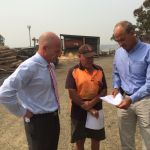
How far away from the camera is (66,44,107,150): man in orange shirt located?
5.21 m

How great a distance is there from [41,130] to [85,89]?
1.31m

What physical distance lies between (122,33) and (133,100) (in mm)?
859

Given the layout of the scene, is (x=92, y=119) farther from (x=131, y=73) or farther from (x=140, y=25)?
(x=140, y=25)

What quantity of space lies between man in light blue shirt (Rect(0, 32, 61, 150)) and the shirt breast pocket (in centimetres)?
121

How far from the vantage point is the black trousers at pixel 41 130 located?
13.4ft

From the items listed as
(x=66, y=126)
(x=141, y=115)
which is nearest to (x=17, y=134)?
(x=66, y=126)

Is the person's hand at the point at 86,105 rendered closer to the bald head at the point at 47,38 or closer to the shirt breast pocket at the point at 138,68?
the shirt breast pocket at the point at 138,68

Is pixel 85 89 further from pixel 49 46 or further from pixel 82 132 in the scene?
pixel 49 46

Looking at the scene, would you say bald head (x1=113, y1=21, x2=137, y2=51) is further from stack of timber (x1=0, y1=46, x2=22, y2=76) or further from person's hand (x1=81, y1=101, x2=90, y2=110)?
stack of timber (x1=0, y1=46, x2=22, y2=76)

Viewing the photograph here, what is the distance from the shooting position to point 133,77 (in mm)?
4898

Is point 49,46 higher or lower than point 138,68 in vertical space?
higher

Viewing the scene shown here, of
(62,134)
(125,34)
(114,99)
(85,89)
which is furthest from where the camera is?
(62,134)

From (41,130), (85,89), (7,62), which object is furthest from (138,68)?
(7,62)

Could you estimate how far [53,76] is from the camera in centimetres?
419
